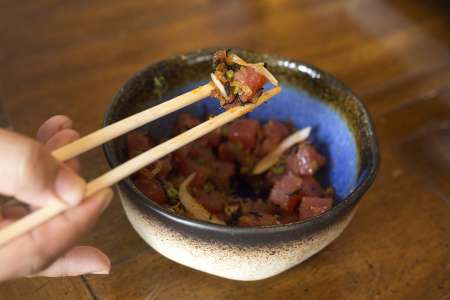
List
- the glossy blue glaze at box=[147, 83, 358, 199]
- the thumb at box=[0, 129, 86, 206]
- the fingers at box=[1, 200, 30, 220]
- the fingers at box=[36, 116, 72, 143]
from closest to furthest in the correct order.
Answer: the thumb at box=[0, 129, 86, 206]
the fingers at box=[1, 200, 30, 220]
the fingers at box=[36, 116, 72, 143]
the glossy blue glaze at box=[147, 83, 358, 199]

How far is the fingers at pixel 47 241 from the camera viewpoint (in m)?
0.56

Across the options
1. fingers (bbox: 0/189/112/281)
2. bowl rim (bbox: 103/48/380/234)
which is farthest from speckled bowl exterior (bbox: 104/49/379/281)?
fingers (bbox: 0/189/112/281)

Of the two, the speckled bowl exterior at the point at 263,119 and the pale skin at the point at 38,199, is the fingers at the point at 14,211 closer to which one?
the pale skin at the point at 38,199

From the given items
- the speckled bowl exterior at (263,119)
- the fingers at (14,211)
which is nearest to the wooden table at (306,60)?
the speckled bowl exterior at (263,119)

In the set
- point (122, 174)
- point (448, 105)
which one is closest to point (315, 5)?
point (448, 105)

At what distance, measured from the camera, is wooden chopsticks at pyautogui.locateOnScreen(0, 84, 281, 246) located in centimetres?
56

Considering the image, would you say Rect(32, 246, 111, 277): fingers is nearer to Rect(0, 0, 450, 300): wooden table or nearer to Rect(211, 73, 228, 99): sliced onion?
Rect(0, 0, 450, 300): wooden table

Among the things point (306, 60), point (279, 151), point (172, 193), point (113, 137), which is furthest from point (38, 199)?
point (306, 60)

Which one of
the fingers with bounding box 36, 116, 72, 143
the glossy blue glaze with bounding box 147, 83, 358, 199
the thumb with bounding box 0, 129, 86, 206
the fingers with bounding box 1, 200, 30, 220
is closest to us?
the thumb with bounding box 0, 129, 86, 206

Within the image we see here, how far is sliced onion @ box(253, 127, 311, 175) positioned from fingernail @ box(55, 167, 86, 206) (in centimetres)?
46

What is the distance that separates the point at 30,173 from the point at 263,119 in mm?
588

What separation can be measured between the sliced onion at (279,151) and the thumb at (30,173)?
1.55 feet

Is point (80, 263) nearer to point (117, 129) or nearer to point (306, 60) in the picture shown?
point (117, 129)

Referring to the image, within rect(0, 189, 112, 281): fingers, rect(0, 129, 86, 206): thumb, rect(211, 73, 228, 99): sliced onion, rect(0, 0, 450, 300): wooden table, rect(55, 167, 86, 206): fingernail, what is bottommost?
rect(0, 0, 450, 300): wooden table
